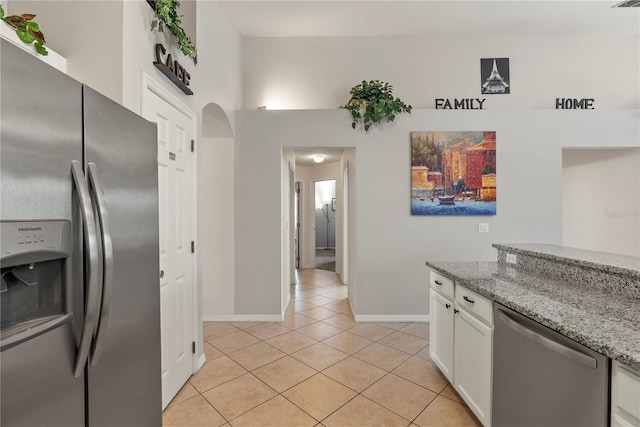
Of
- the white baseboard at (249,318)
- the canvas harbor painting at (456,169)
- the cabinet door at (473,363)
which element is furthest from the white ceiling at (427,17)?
the white baseboard at (249,318)

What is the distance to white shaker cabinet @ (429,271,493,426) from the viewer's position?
1.60 metres

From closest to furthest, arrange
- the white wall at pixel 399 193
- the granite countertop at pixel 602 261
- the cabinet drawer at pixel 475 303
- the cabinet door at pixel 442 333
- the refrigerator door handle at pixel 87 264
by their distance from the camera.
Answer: the refrigerator door handle at pixel 87 264 → the granite countertop at pixel 602 261 → the cabinet drawer at pixel 475 303 → the cabinet door at pixel 442 333 → the white wall at pixel 399 193

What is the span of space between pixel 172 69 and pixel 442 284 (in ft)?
8.03

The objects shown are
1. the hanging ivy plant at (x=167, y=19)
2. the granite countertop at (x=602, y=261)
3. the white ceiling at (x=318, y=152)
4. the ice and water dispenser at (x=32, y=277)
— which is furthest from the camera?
the white ceiling at (x=318, y=152)

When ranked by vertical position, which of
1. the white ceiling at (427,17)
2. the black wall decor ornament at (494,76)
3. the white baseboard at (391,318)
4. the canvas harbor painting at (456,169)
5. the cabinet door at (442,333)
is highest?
the white ceiling at (427,17)

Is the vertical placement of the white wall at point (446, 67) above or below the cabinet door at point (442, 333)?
above

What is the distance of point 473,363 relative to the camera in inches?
68.1

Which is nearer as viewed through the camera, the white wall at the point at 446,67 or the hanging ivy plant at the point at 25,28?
the hanging ivy plant at the point at 25,28

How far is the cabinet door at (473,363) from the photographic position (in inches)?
62.6

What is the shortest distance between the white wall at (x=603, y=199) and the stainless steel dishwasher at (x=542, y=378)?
4.01 metres

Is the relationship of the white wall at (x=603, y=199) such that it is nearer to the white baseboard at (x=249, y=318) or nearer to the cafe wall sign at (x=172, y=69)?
the white baseboard at (x=249, y=318)

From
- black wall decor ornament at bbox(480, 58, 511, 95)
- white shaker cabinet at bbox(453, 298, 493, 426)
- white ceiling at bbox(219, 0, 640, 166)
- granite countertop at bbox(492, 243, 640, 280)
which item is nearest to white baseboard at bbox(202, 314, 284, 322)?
white shaker cabinet at bbox(453, 298, 493, 426)

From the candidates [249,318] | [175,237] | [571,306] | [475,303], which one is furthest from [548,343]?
[249,318]

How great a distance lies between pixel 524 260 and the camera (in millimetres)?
2156
